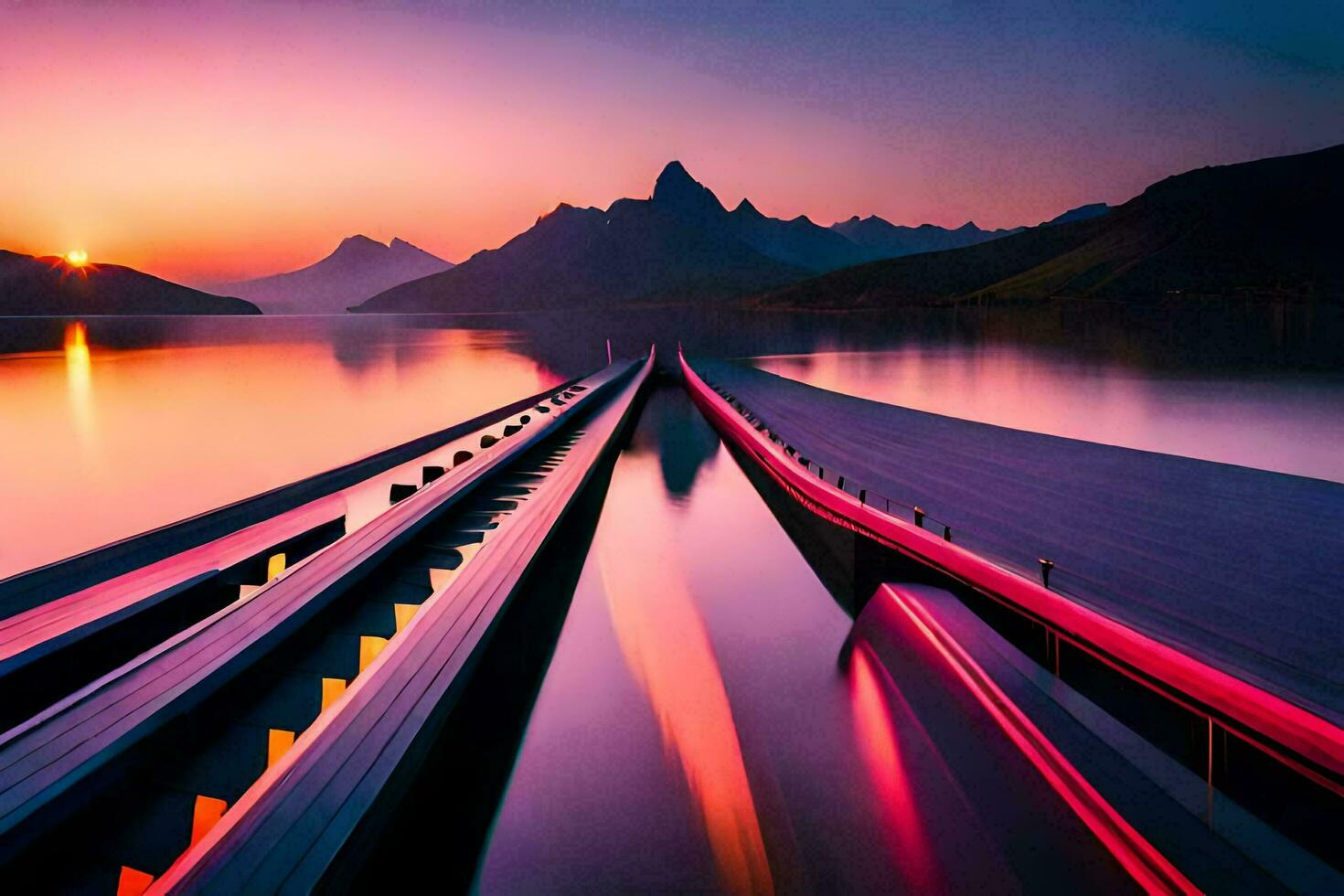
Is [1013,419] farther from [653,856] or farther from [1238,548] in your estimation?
[653,856]

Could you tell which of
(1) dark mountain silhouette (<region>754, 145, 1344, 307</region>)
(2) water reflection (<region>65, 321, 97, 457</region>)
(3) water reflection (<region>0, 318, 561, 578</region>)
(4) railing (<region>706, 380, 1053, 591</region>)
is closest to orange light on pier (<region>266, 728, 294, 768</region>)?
(4) railing (<region>706, 380, 1053, 591</region>)

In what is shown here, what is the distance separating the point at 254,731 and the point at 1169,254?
174 metres

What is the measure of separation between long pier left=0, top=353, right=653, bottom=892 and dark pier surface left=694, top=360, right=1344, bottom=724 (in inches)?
129

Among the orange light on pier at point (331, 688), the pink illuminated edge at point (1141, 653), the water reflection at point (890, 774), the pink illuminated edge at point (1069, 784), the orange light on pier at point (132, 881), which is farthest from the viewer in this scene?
the orange light on pier at point (331, 688)

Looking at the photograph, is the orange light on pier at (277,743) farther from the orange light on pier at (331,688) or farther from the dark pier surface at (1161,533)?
the dark pier surface at (1161,533)

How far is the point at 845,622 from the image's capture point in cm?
630

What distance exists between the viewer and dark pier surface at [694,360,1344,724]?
3553mm

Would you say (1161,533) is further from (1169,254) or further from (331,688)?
(1169,254)

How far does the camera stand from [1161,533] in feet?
17.2

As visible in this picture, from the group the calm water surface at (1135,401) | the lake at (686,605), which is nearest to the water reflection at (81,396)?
the lake at (686,605)

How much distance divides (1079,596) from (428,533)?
533 centimetres

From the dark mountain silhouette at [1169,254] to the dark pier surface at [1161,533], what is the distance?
466ft

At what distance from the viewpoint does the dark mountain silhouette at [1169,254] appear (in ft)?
433

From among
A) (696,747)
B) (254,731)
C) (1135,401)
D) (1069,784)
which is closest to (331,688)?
(254,731)
